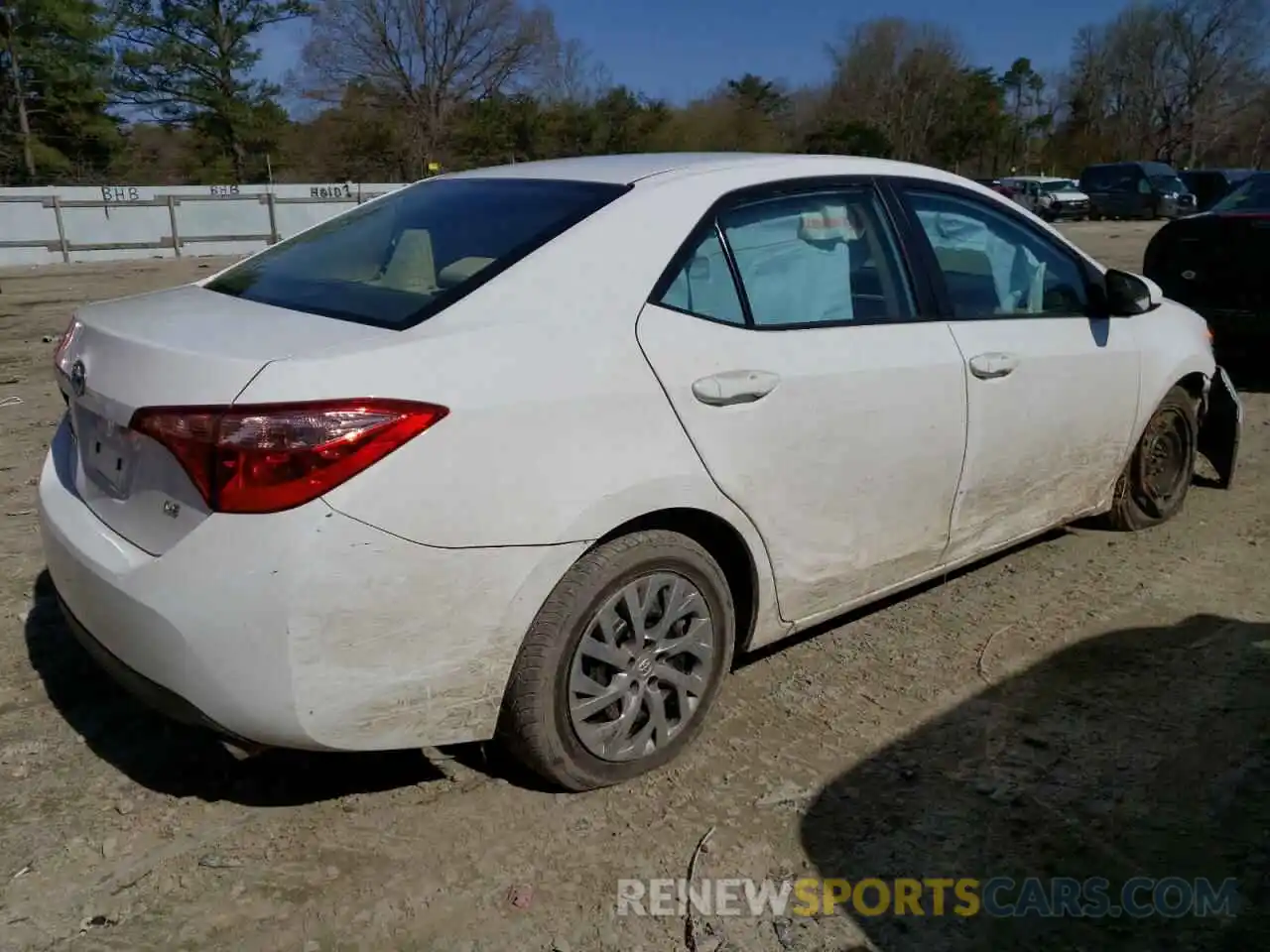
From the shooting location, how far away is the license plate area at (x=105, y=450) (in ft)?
7.98

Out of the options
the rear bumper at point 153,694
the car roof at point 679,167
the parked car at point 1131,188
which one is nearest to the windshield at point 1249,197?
the car roof at point 679,167

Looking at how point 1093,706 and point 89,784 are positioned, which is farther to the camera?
point 1093,706

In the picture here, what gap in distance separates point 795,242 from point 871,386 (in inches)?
19.7

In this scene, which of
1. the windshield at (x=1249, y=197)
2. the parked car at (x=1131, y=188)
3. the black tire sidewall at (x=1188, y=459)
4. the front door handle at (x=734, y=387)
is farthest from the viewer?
the parked car at (x=1131, y=188)

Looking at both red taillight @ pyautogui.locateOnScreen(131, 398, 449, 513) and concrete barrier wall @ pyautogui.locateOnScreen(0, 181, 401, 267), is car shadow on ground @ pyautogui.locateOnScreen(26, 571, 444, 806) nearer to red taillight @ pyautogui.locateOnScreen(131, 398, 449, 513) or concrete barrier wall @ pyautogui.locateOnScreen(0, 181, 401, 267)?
red taillight @ pyautogui.locateOnScreen(131, 398, 449, 513)

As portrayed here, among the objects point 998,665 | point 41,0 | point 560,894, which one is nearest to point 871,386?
point 998,665

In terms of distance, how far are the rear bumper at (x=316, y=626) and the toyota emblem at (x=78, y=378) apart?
0.38 meters

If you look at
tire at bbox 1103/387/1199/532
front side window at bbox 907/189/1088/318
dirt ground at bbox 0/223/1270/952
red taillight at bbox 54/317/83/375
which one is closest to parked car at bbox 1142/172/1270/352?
tire at bbox 1103/387/1199/532

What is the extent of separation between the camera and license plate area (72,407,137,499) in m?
2.43

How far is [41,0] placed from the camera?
35406 millimetres

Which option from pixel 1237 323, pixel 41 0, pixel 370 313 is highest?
pixel 41 0

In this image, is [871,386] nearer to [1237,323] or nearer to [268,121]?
[1237,323]

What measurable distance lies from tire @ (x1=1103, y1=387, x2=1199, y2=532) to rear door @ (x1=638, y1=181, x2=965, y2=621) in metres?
1.53

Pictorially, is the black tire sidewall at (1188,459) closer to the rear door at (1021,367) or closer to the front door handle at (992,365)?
the rear door at (1021,367)
